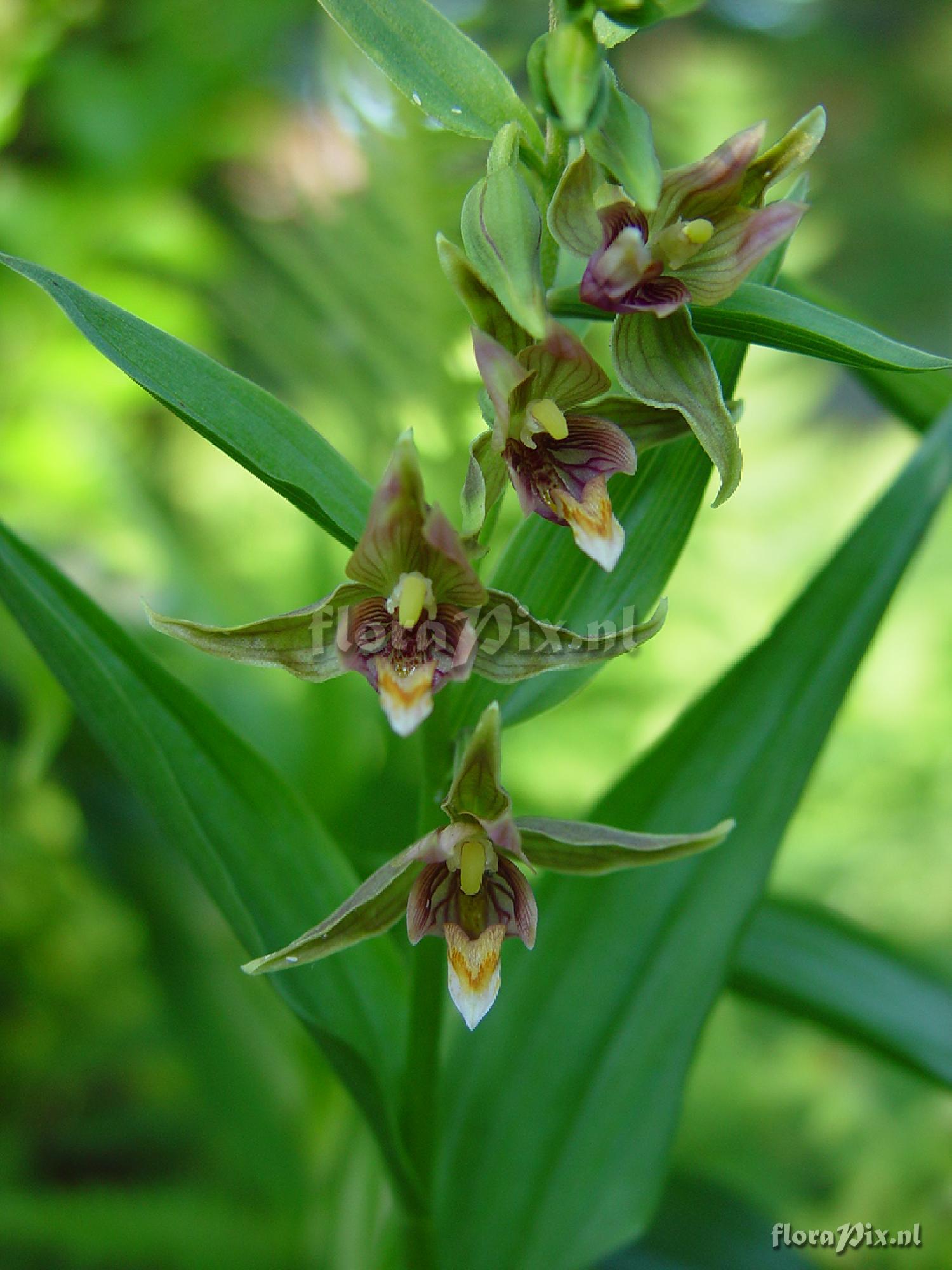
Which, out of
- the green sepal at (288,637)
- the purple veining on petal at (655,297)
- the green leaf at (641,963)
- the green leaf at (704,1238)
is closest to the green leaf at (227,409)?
the green sepal at (288,637)

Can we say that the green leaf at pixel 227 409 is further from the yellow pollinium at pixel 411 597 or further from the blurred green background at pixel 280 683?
the blurred green background at pixel 280 683

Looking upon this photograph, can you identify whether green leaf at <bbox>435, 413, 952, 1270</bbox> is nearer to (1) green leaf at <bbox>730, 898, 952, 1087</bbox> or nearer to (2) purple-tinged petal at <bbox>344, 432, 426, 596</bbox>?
(1) green leaf at <bbox>730, 898, 952, 1087</bbox>

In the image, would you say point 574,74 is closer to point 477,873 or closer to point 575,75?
point 575,75

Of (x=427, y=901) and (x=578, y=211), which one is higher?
(x=578, y=211)

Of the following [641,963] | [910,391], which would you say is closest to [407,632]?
[641,963]

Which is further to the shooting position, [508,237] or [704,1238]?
[704,1238]

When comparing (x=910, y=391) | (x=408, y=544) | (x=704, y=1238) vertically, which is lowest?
(x=704, y=1238)

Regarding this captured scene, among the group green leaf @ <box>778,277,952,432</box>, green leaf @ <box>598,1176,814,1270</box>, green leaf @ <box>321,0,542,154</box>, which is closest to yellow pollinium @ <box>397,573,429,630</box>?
green leaf @ <box>321,0,542,154</box>
